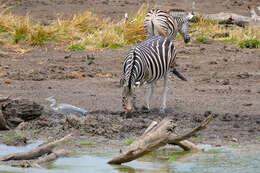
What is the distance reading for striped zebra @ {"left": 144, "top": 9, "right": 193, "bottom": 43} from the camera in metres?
14.6

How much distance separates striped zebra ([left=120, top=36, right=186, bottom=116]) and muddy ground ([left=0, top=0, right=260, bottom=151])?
0.39 meters

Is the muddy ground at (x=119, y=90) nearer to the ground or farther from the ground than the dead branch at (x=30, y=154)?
farther from the ground

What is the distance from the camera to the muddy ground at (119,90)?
9.03 metres

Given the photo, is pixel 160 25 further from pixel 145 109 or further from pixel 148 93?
pixel 145 109

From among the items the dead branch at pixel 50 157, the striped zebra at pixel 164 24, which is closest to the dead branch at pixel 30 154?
the dead branch at pixel 50 157

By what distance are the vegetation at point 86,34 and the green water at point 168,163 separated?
8602 millimetres

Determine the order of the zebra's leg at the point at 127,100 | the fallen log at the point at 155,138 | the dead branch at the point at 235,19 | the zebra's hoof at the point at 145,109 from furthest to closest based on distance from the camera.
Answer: the dead branch at the point at 235,19, the zebra's hoof at the point at 145,109, the zebra's leg at the point at 127,100, the fallen log at the point at 155,138

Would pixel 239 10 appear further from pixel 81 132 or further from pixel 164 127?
pixel 164 127

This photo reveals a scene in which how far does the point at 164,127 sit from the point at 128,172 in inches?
29.9

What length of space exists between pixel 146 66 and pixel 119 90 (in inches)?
102

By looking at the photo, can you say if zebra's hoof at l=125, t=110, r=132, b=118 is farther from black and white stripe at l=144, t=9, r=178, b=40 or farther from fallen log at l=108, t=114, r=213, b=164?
black and white stripe at l=144, t=9, r=178, b=40

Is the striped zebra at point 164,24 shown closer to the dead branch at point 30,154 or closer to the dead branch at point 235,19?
the dead branch at point 235,19

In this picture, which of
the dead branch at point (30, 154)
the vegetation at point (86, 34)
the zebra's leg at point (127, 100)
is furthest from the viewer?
the vegetation at point (86, 34)

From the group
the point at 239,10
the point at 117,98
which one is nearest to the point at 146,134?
the point at 117,98
